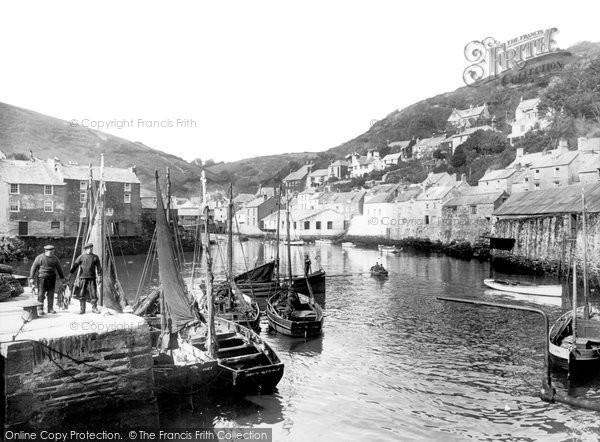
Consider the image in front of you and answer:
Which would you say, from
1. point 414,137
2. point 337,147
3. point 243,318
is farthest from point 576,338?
point 337,147

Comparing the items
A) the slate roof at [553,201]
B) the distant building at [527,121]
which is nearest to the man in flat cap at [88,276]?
the slate roof at [553,201]

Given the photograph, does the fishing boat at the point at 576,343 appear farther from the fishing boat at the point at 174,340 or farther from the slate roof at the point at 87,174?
the slate roof at the point at 87,174

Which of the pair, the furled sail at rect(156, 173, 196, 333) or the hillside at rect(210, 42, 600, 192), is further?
the hillside at rect(210, 42, 600, 192)

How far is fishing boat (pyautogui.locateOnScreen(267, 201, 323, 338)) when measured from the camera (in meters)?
23.2

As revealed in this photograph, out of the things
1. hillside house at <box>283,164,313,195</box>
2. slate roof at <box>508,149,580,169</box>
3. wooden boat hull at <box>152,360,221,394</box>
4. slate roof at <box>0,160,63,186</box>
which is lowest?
wooden boat hull at <box>152,360,221,394</box>

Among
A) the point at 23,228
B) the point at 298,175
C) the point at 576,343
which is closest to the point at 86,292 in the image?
the point at 576,343

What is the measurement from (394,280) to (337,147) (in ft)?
464

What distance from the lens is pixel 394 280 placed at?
146 feet

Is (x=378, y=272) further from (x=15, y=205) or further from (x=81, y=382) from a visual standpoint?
(x=15, y=205)

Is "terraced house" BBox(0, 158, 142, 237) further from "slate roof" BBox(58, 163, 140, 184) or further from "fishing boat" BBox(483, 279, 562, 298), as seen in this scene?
"fishing boat" BBox(483, 279, 562, 298)

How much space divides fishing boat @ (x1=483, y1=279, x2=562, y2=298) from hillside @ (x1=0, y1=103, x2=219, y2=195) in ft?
369

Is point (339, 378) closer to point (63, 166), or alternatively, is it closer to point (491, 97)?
point (63, 166)

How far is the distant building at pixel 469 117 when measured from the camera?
12975 centimetres

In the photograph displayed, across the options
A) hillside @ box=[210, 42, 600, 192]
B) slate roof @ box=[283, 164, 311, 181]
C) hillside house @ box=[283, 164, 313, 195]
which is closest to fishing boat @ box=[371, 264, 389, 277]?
hillside @ box=[210, 42, 600, 192]
